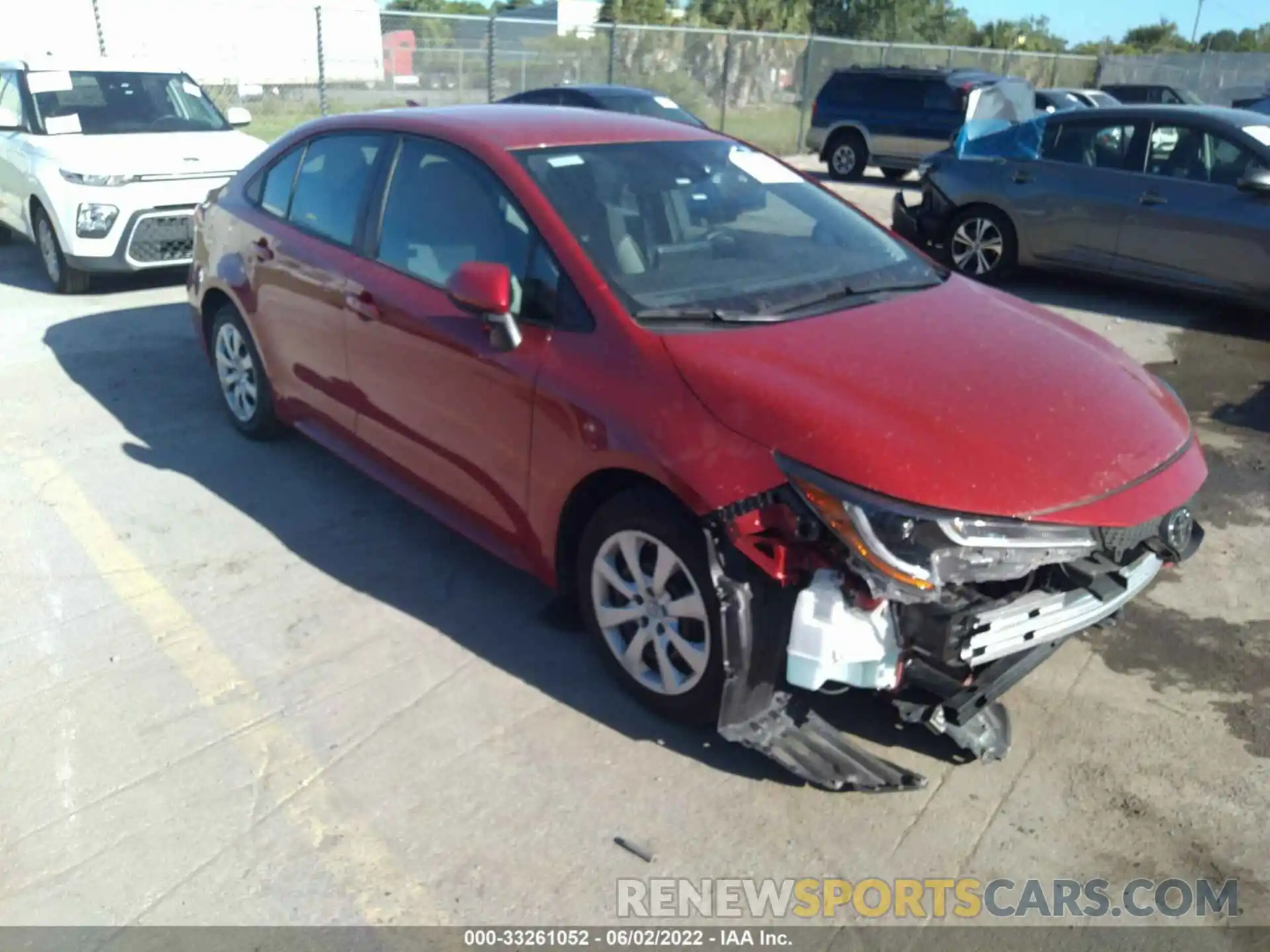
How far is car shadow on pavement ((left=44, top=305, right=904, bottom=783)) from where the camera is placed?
3.55m

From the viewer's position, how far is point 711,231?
12.7 ft

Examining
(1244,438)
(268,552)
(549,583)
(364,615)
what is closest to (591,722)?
(549,583)

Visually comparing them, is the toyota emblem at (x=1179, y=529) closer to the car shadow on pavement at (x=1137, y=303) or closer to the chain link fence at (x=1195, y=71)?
the car shadow on pavement at (x=1137, y=303)

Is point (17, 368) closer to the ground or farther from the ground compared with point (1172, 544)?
closer to the ground

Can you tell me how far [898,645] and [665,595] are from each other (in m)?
0.70

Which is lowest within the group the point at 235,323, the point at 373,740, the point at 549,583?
the point at 373,740

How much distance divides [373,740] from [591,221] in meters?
1.84

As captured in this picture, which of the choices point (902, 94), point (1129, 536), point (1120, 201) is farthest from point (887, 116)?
point (1129, 536)

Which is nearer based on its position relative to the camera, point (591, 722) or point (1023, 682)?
point (591, 722)

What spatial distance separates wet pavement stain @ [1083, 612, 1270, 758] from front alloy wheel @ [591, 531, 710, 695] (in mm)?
1639

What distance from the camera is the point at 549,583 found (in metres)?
3.71

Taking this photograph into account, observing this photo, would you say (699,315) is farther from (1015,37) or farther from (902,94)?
(1015,37)

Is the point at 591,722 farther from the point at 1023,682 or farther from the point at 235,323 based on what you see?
the point at 235,323

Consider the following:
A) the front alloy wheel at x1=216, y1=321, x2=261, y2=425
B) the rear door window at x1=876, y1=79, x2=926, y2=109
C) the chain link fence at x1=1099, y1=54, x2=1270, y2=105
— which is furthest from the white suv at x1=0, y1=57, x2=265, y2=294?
the chain link fence at x1=1099, y1=54, x2=1270, y2=105
